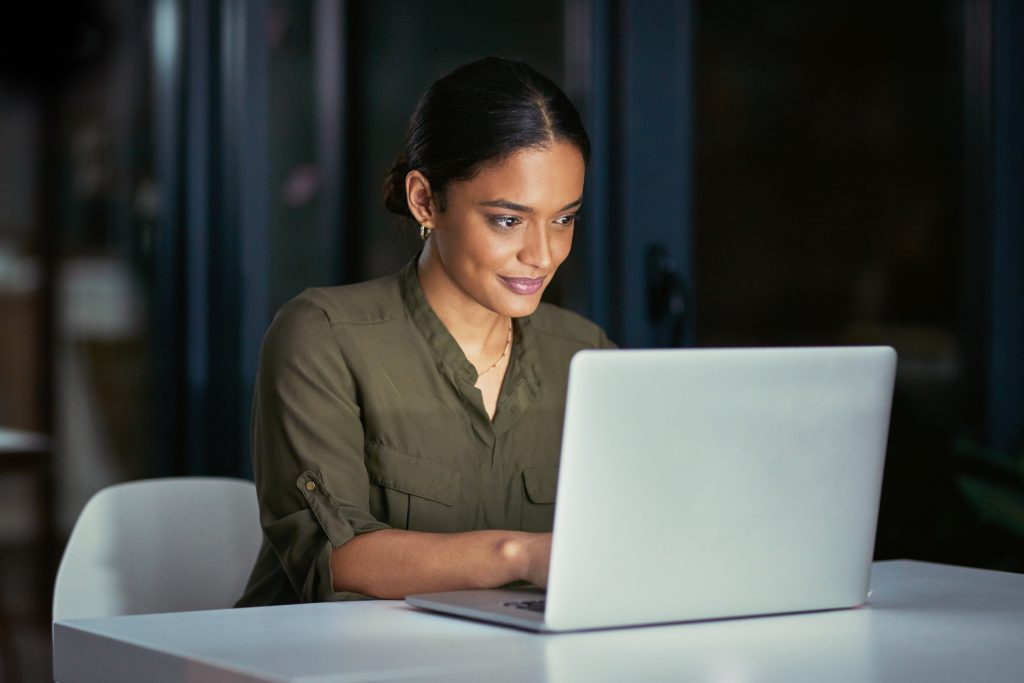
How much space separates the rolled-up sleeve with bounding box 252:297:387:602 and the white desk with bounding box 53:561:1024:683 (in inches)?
9.3

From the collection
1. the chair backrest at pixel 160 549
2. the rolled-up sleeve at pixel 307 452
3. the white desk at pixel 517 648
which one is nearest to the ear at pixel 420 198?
the rolled-up sleeve at pixel 307 452

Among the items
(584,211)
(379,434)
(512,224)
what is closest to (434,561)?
(379,434)

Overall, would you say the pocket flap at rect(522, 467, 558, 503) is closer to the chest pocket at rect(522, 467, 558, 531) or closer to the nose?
the chest pocket at rect(522, 467, 558, 531)

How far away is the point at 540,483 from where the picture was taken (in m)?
1.91

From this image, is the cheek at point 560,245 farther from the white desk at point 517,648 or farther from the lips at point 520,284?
the white desk at point 517,648

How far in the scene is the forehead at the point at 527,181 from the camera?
185cm

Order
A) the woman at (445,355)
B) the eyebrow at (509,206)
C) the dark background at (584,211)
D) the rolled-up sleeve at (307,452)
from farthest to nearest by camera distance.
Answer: the dark background at (584,211) < the eyebrow at (509,206) < the woman at (445,355) < the rolled-up sleeve at (307,452)

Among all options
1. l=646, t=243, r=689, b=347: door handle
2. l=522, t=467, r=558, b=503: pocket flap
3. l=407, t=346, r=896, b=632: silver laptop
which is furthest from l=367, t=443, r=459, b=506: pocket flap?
l=646, t=243, r=689, b=347: door handle

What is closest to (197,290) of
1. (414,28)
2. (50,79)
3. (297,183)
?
(297,183)

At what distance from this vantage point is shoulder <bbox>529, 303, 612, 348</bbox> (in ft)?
6.77

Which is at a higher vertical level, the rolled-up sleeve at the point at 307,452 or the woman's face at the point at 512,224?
the woman's face at the point at 512,224

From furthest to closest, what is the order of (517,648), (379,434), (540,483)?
(540,483), (379,434), (517,648)

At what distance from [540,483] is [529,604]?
1.86ft

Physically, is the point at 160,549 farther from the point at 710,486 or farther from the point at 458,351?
the point at 710,486
